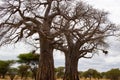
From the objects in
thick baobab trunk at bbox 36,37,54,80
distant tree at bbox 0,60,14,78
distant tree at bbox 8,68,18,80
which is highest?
distant tree at bbox 0,60,14,78

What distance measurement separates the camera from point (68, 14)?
2030 centimetres

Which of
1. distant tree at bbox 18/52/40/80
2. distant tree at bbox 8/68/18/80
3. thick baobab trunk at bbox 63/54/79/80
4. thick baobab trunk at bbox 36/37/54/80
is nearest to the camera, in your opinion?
thick baobab trunk at bbox 36/37/54/80

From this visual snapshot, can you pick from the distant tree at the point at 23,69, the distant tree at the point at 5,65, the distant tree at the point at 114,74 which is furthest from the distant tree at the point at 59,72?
the distant tree at the point at 23,69

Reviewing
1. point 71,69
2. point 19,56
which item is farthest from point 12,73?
point 71,69

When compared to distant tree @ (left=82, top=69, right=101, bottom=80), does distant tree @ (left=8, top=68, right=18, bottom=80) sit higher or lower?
lower

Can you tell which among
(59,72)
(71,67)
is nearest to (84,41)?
(71,67)

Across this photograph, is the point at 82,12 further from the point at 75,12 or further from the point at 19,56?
the point at 19,56

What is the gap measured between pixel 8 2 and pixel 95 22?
8898 millimetres

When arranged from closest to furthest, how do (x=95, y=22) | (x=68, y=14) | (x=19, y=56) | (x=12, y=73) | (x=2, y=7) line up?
(x=2, y=7) → (x=68, y=14) → (x=95, y=22) → (x=19, y=56) → (x=12, y=73)

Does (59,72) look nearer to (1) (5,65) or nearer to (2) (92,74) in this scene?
(2) (92,74)

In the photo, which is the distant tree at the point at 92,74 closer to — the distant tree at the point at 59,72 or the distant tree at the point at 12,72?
the distant tree at the point at 59,72

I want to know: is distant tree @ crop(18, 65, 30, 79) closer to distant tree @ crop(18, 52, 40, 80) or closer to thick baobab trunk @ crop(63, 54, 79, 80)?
distant tree @ crop(18, 52, 40, 80)

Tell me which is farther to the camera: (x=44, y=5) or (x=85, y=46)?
(x=85, y=46)

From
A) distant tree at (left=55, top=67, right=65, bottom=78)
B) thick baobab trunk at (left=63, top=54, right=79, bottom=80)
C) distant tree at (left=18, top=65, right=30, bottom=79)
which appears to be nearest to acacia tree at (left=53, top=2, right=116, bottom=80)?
thick baobab trunk at (left=63, top=54, right=79, bottom=80)
